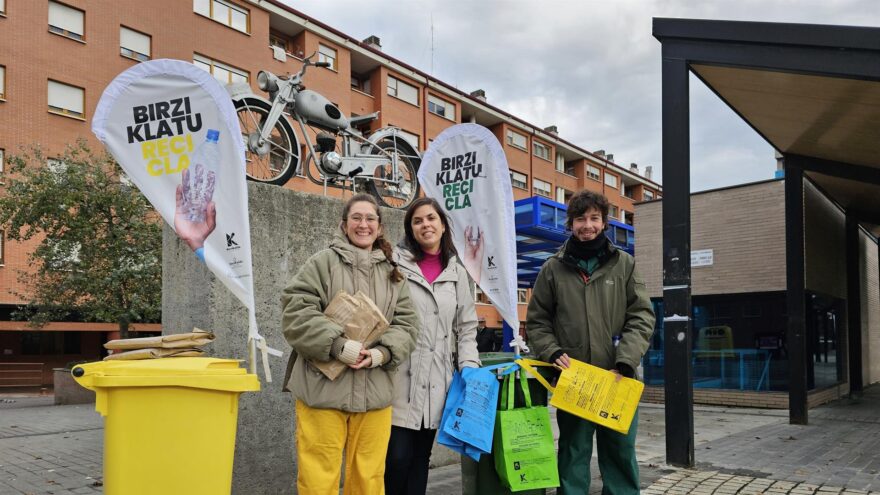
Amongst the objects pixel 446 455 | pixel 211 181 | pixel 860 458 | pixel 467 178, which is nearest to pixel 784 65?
pixel 467 178

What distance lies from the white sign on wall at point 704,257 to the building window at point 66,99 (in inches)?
816

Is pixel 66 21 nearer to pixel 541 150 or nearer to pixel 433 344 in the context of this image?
pixel 433 344

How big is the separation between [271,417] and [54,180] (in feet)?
46.2

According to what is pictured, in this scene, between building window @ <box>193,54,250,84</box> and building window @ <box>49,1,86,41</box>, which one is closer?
building window @ <box>49,1,86,41</box>

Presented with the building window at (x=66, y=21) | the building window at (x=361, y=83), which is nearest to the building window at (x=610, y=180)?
the building window at (x=361, y=83)

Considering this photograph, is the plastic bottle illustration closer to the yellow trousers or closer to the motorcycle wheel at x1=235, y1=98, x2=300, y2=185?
the yellow trousers

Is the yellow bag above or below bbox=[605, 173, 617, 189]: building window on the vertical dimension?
below

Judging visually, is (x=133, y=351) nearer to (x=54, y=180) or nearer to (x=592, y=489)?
(x=592, y=489)

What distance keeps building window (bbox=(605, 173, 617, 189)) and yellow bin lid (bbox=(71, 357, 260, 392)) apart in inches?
1978

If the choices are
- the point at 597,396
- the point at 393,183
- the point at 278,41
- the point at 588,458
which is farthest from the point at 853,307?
the point at 278,41

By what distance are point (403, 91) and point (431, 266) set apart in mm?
31197

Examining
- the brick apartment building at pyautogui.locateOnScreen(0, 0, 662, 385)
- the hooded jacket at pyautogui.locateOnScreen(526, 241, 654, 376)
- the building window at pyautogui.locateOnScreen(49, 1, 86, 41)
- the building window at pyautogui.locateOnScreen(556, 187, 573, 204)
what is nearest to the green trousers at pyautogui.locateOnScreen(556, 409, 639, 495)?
the hooded jacket at pyautogui.locateOnScreen(526, 241, 654, 376)

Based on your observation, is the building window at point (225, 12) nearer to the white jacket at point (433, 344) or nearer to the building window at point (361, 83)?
the building window at point (361, 83)

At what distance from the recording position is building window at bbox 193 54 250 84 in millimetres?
25672
